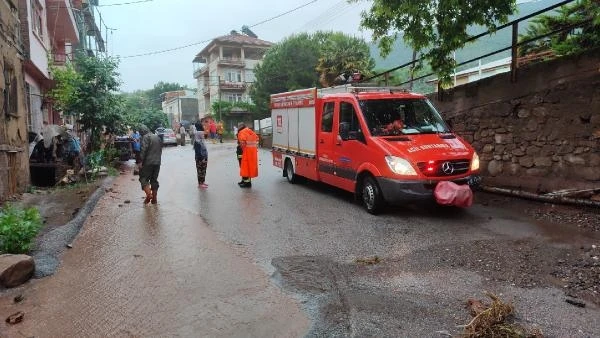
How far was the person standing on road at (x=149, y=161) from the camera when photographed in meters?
9.32

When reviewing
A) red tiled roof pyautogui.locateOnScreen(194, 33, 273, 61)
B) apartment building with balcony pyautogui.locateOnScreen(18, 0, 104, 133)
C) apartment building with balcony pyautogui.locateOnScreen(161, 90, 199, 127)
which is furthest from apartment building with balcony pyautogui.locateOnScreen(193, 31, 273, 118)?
apartment building with balcony pyautogui.locateOnScreen(18, 0, 104, 133)

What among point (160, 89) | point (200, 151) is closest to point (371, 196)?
point (200, 151)

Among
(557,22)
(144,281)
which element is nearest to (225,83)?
(557,22)

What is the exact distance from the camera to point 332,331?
3.75 m

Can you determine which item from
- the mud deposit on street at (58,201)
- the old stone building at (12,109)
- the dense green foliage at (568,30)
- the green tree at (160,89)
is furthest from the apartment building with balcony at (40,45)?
the green tree at (160,89)

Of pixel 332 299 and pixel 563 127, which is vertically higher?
pixel 563 127

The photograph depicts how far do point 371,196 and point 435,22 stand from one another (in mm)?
3325

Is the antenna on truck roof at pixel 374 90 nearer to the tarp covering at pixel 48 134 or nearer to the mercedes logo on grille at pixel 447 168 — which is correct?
the mercedes logo on grille at pixel 447 168

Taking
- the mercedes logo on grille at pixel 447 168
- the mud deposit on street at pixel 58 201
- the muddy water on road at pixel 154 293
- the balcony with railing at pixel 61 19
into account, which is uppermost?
the balcony with railing at pixel 61 19

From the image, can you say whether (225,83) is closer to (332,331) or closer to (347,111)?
(347,111)

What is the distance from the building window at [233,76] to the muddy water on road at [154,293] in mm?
52413

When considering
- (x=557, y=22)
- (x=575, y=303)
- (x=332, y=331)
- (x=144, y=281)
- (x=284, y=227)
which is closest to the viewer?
(x=332, y=331)

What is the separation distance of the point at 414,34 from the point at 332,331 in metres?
6.50

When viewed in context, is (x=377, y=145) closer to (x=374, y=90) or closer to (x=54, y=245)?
(x=374, y=90)
